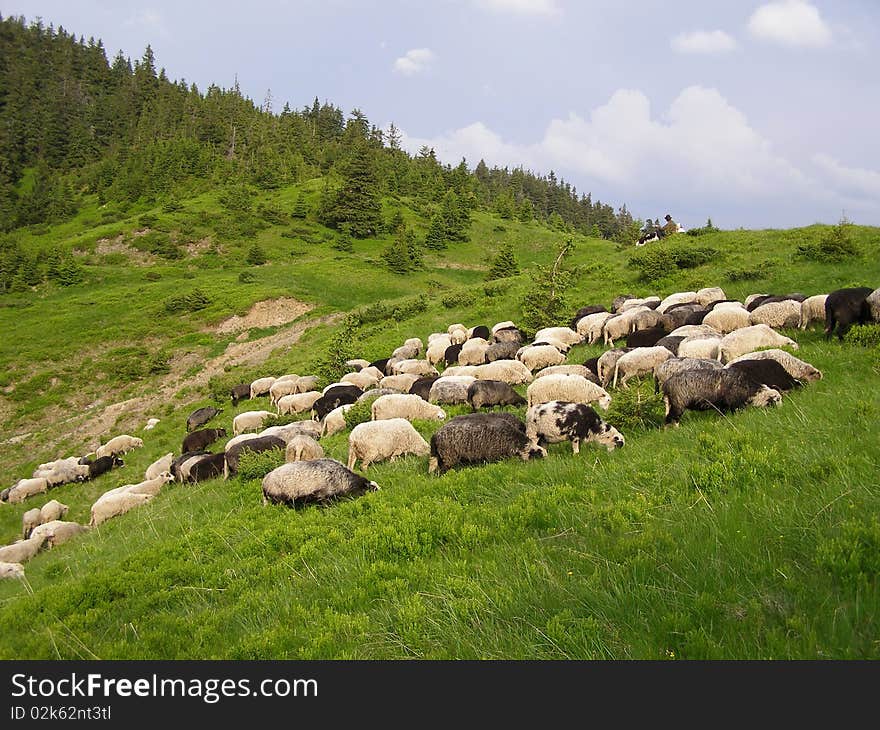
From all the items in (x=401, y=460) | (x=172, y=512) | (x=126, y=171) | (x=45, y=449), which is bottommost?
(x=45, y=449)

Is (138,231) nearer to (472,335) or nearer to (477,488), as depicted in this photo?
(472,335)

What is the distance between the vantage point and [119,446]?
21.4 metres

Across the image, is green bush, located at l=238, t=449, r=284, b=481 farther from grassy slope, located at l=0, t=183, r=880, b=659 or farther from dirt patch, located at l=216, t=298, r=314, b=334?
dirt patch, located at l=216, t=298, r=314, b=334

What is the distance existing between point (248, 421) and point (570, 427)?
1481 cm

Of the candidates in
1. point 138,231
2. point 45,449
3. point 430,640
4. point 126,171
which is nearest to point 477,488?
point 430,640

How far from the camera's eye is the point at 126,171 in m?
88.2

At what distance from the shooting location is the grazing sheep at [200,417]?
22.4 metres

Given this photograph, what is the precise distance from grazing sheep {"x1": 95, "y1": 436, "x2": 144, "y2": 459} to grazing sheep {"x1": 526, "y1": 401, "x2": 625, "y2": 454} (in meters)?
20.1

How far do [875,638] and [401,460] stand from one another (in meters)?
8.24

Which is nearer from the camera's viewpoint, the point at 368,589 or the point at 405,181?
the point at 368,589

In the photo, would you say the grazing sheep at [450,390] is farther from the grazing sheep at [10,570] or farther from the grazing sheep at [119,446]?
the grazing sheep at [119,446]

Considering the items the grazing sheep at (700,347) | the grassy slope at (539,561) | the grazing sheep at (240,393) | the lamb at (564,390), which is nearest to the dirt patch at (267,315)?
the grazing sheep at (240,393)

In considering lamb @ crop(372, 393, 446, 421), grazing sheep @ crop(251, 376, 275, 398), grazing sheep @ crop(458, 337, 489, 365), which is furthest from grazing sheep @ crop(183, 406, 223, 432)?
lamb @ crop(372, 393, 446, 421)

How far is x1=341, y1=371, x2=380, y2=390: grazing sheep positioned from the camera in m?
19.9
